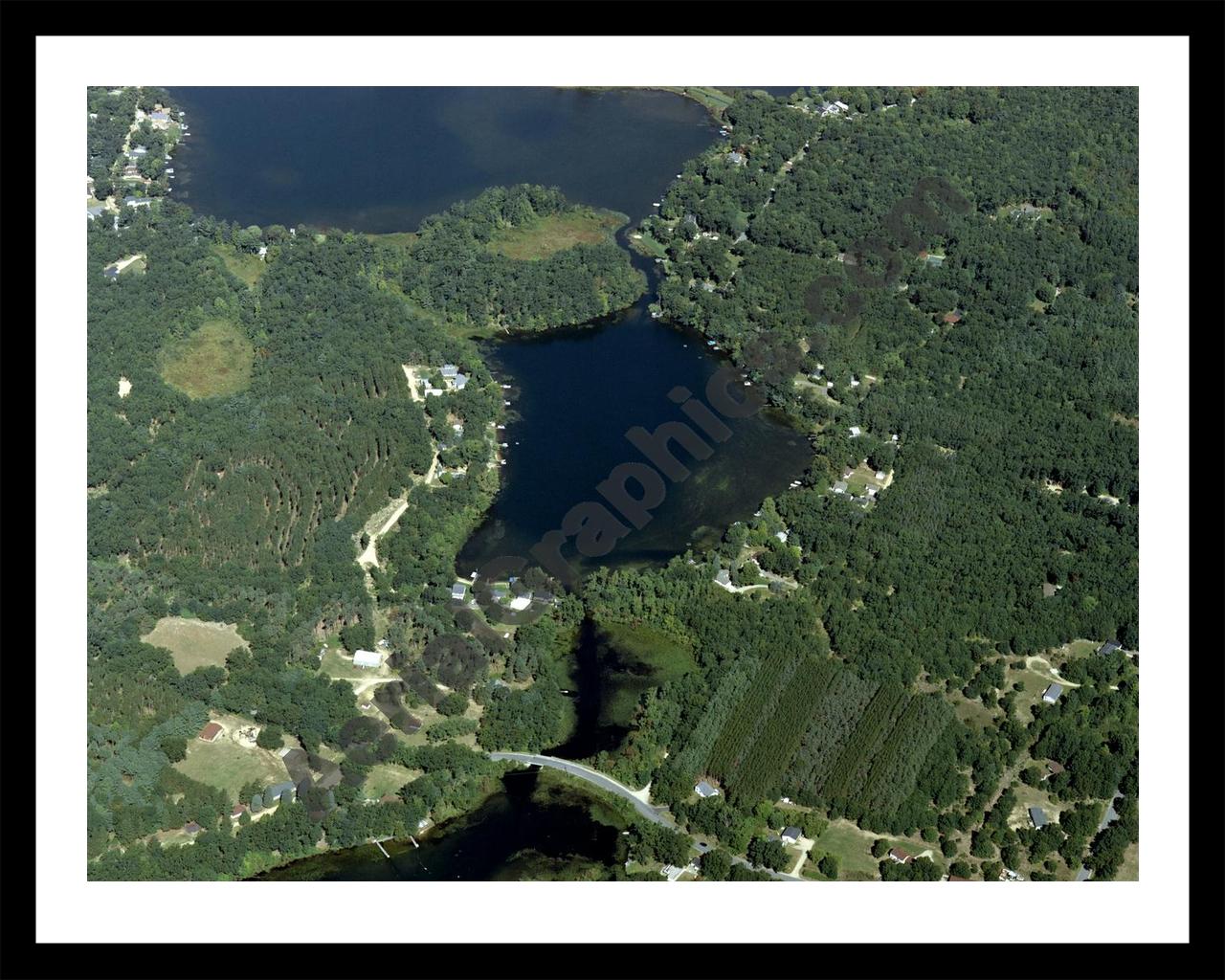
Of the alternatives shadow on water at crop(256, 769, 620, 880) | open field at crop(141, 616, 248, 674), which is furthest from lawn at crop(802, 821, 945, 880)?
open field at crop(141, 616, 248, 674)

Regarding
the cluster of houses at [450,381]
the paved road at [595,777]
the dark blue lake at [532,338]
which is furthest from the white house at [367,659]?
the cluster of houses at [450,381]

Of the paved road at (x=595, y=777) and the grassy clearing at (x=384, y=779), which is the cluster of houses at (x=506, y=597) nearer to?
the paved road at (x=595, y=777)

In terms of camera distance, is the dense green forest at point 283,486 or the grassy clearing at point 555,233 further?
the grassy clearing at point 555,233

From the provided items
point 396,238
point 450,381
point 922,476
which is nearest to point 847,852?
point 922,476

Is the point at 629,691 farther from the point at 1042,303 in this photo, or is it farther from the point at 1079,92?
the point at 1079,92

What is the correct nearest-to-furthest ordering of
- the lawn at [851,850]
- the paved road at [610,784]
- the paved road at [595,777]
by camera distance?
1. the lawn at [851,850]
2. the paved road at [610,784]
3. the paved road at [595,777]

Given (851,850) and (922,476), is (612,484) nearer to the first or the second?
(922,476)

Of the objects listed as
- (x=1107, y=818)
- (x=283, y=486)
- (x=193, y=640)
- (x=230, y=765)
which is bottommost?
(x=1107, y=818)
